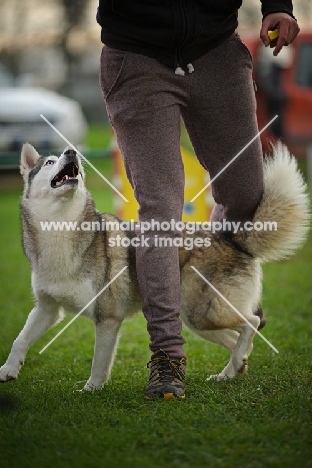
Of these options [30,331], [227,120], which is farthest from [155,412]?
[227,120]

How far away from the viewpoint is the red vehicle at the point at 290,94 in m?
13.7

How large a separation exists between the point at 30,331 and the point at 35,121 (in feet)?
30.6

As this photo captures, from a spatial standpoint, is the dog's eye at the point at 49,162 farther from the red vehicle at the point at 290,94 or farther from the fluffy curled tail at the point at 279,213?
the red vehicle at the point at 290,94

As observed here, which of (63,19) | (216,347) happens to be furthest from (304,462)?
(63,19)

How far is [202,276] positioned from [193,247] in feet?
0.52

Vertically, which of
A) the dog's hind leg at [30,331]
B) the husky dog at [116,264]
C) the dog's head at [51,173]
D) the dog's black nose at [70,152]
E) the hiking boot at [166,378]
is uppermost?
the dog's black nose at [70,152]

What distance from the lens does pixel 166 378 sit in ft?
10.1

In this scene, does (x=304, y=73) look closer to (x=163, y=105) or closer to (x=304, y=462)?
(x=163, y=105)

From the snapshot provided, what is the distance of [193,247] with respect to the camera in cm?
358

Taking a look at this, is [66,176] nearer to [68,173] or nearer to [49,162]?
[68,173]

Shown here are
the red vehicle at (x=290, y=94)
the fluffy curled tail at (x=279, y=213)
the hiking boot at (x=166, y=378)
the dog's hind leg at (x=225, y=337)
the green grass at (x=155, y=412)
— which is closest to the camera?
the green grass at (x=155, y=412)

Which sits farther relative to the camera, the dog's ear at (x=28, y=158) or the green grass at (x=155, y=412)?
the dog's ear at (x=28, y=158)

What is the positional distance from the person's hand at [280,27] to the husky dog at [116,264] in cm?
61

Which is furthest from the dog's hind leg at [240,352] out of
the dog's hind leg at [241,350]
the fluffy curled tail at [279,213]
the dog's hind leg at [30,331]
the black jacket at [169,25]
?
the black jacket at [169,25]
